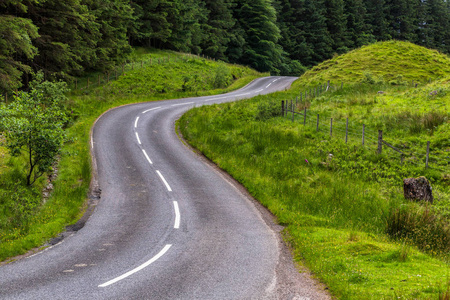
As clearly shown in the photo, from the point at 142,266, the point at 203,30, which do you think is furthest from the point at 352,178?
the point at 203,30

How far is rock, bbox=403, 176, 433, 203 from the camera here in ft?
47.2

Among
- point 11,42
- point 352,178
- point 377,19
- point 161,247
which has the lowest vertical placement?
point 161,247

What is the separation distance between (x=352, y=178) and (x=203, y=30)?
181ft

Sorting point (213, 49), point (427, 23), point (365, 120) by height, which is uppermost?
point (427, 23)

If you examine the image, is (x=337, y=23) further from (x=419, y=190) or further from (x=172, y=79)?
(x=419, y=190)

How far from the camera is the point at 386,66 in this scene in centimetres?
4391

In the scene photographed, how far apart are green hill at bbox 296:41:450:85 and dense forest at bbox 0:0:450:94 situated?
23.9 meters

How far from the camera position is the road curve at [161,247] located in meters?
7.59

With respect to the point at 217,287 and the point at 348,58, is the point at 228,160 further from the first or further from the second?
the point at 348,58

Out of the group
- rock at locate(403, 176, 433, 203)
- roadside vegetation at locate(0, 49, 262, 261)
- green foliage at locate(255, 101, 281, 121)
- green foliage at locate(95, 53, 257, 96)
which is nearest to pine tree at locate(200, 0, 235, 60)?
green foliage at locate(95, 53, 257, 96)

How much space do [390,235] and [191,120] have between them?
18.4 metres

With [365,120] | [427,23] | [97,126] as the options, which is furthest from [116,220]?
[427,23]

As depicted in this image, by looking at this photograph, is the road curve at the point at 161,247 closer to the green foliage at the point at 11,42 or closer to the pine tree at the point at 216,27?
the green foliage at the point at 11,42

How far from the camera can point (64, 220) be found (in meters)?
11.9
